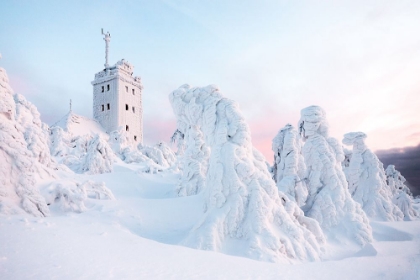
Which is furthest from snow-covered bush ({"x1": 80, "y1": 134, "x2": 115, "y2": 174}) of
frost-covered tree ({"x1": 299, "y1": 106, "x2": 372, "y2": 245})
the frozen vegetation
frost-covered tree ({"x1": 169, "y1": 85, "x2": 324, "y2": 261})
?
frost-covered tree ({"x1": 299, "y1": 106, "x2": 372, "y2": 245})

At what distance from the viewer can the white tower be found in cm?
3953

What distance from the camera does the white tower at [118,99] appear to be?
39.5 metres

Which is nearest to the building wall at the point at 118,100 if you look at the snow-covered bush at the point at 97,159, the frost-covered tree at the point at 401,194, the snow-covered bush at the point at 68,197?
the snow-covered bush at the point at 97,159

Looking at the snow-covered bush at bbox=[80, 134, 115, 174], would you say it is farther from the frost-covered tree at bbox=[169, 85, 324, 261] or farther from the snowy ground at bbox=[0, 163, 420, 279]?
the frost-covered tree at bbox=[169, 85, 324, 261]

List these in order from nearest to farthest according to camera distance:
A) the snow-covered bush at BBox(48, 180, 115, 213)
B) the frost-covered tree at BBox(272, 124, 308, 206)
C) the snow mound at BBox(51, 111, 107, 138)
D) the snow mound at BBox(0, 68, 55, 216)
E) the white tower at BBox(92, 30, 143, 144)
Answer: the snow mound at BBox(0, 68, 55, 216) < the snow-covered bush at BBox(48, 180, 115, 213) < the frost-covered tree at BBox(272, 124, 308, 206) < the snow mound at BBox(51, 111, 107, 138) < the white tower at BBox(92, 30, 143, 144)

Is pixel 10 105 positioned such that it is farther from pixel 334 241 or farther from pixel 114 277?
pixel 334 241

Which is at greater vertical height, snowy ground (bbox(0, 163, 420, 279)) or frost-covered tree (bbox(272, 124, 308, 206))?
frost-covered tree (bbox(272, 124, 308, 206))

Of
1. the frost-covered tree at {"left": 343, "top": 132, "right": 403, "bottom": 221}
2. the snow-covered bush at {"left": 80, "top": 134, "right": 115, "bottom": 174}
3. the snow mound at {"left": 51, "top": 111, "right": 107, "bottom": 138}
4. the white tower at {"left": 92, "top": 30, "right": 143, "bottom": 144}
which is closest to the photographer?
the frost-covered tree at {"left": 343, "top": 132, "right": 403, "bottom": 221}

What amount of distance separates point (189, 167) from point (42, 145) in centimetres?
735

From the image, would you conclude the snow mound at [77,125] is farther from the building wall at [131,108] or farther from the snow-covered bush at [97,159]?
the snow-covered bush at [97,159]

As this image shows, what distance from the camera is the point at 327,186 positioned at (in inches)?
455

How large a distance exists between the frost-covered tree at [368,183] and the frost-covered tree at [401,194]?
2.15 m

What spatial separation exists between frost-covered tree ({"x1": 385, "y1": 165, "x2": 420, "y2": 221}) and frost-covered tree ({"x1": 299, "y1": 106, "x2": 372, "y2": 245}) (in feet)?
28.8

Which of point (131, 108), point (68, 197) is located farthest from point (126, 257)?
point (131, 108)
